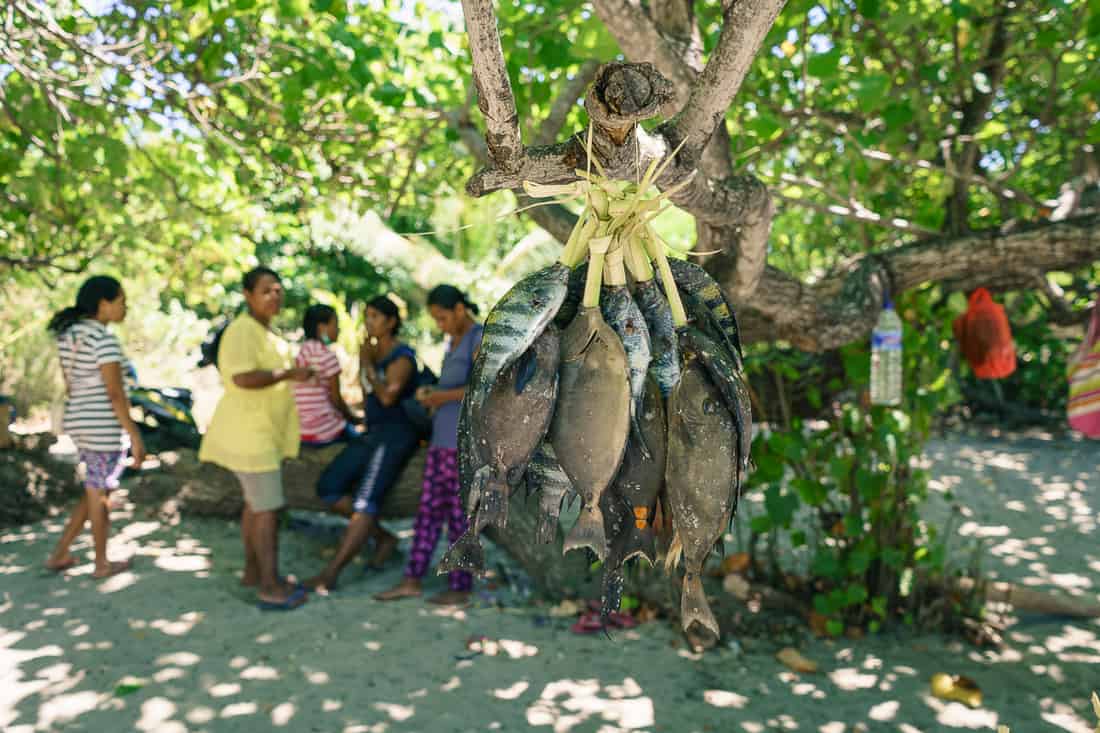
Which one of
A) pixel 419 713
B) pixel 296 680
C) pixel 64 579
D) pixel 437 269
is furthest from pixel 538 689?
pixel 437 269

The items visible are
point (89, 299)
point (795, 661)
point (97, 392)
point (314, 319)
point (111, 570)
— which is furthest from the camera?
point (314, 319)

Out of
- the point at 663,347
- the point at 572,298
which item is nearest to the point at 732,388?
the point at 663,347

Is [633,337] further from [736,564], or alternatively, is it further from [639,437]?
[736,564]

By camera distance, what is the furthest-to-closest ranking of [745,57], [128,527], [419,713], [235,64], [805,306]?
1. [128,527]
2. [235,64]
3. [419,713]
4. [805,306]
5. [745,57]

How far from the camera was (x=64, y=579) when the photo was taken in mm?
4715

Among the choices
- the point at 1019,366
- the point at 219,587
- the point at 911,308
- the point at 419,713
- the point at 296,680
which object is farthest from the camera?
the point at 1019,366

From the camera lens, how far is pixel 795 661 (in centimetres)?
397

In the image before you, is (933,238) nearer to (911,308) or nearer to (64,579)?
(911,308)

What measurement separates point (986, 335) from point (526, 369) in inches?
136

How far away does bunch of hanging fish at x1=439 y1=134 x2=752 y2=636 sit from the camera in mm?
1054

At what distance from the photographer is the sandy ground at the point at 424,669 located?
338 cm

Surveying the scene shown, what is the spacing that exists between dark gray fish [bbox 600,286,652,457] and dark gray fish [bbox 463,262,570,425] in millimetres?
76

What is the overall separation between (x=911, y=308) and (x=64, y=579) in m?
4.96

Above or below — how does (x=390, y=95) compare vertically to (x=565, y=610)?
above
